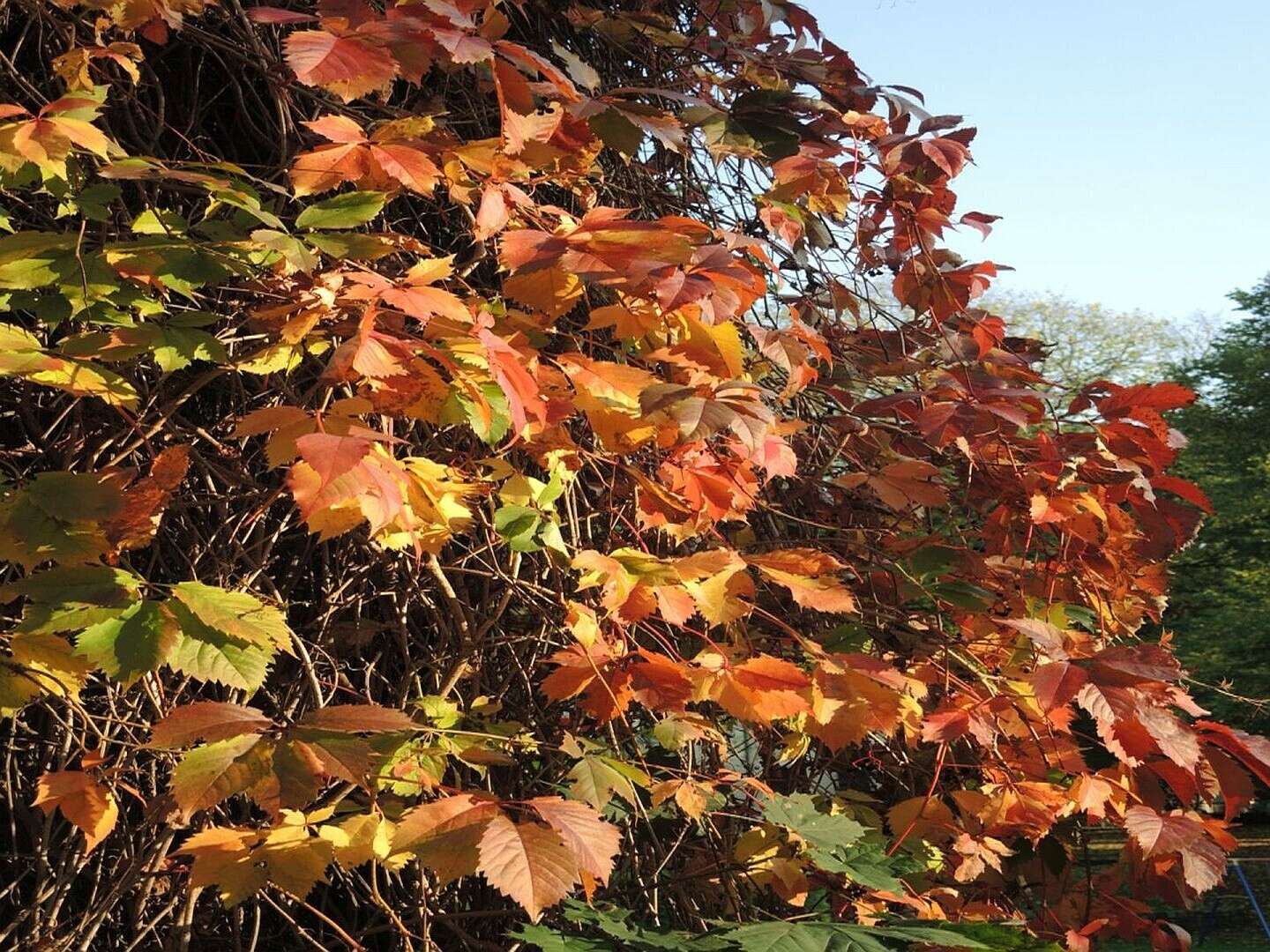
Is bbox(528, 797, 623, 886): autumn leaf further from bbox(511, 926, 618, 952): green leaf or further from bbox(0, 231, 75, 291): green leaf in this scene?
bbox(0, 231, 75, 291): green leaf

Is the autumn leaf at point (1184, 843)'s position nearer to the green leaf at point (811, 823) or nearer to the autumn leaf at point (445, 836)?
the green leaf at point (811, 823)

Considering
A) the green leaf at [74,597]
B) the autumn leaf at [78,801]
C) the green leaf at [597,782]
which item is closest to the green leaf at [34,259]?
the green leaf at [74,597]

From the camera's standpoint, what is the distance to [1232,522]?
16859mm

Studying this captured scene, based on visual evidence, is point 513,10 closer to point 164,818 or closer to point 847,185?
point 847,185

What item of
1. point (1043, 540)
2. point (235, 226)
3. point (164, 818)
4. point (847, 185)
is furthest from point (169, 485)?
point (1043, 540)

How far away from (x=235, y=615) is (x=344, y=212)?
A: 467 millimetres

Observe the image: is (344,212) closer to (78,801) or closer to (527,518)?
(527,518)

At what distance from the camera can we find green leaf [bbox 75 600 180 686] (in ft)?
3.17

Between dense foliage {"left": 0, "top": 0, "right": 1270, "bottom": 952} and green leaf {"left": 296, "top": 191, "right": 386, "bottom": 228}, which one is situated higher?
green leaf {"left": 296, "top": 191, "right": 386, "bottom": 228}

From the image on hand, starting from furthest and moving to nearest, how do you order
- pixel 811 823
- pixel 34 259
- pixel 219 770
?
pixel 811 823 < pixel 34 259 < pixel 219 770

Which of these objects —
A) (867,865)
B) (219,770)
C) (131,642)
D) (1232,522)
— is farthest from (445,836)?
(1232,522)

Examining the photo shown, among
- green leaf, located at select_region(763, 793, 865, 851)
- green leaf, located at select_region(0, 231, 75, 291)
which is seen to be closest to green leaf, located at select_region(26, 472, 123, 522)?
green leaf, located at select_region(0, 231, 75, 291)

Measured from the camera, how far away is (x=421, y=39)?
1.25 m

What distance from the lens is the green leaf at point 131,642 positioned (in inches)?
38.0
